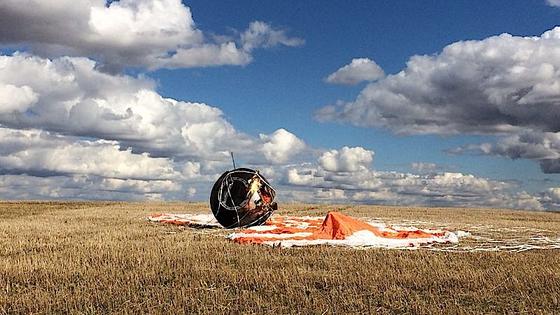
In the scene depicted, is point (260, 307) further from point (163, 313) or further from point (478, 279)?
point (478, 279)

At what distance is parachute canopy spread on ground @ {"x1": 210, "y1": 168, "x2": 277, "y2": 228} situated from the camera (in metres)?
23.8

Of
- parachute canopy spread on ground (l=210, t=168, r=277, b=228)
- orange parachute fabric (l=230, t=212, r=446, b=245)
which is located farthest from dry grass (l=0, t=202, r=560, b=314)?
parachute canopy spread on ground (l=210, t=168, r=277, b=228)

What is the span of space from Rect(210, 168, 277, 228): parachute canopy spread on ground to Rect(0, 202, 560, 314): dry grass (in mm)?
6171

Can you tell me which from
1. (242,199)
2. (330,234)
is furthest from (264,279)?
(242,199)

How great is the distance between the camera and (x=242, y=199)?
23.9 metres

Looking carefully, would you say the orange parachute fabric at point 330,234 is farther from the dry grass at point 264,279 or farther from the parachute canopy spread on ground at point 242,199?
the parachute canopy spread on ground at point 242,199

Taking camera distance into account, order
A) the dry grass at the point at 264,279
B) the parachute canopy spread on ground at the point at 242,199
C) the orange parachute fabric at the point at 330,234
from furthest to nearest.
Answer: the parachute canopy spread on ground at the point at 242,199 → the orange parachute fabric at the point at 330,234 → the dry grass at the point at 264,279

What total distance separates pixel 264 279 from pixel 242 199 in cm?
1219

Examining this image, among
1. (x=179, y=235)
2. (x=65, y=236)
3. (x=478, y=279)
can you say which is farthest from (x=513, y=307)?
(x=65, y=236)

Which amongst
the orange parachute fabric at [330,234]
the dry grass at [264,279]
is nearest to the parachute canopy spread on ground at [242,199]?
the orange parachute fabric at [330,234]

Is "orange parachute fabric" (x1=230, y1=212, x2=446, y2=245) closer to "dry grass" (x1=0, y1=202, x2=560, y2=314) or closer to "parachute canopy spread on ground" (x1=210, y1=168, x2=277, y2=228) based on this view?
"dry grass" (x1=0, y1=202, x2=560, y2=314)

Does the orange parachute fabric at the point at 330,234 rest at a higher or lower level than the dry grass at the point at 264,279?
higher

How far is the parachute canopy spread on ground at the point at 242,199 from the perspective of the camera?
23.8 meters

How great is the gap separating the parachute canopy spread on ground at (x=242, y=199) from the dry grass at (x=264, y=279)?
6171 mm
